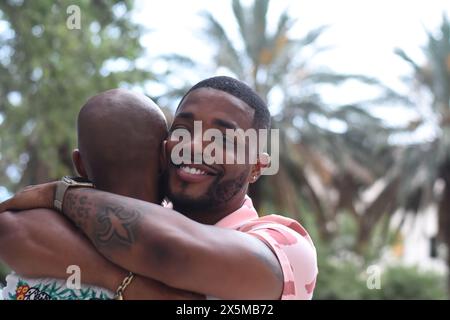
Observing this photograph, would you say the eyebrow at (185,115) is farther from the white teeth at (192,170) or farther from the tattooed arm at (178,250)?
the tattooed arm at (178,250)

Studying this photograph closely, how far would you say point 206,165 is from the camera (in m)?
2.18

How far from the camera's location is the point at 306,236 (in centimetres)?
223

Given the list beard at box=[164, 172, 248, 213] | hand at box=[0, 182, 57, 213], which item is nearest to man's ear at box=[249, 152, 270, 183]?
beard at box=[164, 172, 248, 213]

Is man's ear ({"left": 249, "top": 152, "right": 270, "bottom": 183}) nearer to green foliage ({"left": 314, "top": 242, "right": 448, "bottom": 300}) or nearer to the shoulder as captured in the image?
the shoulder

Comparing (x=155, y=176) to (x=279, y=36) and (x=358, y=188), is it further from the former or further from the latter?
(x=358, y=188)

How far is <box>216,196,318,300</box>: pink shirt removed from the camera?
2033mm

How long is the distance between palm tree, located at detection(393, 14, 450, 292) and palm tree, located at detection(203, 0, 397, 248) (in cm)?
93

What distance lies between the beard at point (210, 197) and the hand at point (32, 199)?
14.6 inches

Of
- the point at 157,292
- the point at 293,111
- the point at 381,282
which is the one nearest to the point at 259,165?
the point at 157,292

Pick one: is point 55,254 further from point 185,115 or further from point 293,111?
point 293,111

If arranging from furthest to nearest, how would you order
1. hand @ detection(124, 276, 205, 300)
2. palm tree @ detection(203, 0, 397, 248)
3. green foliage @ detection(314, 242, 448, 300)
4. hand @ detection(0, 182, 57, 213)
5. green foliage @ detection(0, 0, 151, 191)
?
green foliage @ detection(314, 242, 448, 300), palm tree @ detection(203, 0, 397, 248), green foliage @ detection(0, 0, 151, 191), hand @ detection(0, 182, 57, 213), hand @ detection(124, 276, 205, 300)

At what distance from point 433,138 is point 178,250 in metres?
16.7

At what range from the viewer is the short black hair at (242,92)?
225 centimetres

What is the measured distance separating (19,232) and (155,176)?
0.46 metres
